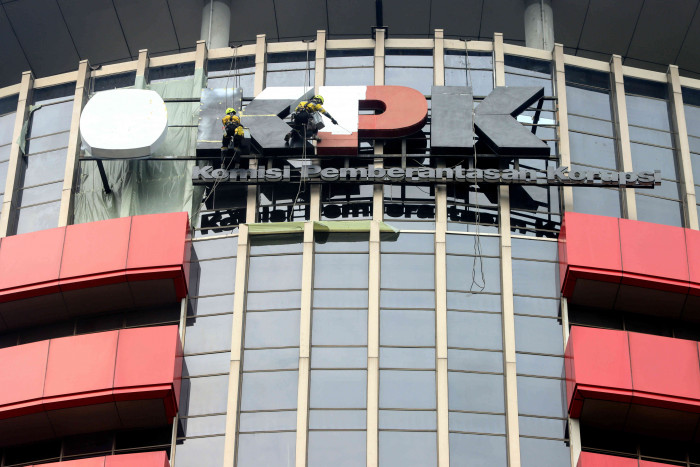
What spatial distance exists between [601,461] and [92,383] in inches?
723

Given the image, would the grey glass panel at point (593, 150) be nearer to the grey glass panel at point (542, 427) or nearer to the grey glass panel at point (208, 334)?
the grey glass panel at point (542, 427)

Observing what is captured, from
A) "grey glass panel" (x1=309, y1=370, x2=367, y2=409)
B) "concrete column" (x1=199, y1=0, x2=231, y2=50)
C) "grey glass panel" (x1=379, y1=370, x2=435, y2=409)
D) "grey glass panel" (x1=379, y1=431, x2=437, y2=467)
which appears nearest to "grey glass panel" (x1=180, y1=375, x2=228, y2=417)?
"grey glass panel" (x1=309, y1=370, x2=367, y2=409)


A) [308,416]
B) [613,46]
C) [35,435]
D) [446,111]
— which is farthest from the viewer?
[613,46]

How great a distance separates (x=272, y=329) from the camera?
49312 mm

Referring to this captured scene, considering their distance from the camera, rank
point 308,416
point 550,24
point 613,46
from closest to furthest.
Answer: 1. point 308,416
2. point 550,24
3. point 613,46

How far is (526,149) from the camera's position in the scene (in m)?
53.1

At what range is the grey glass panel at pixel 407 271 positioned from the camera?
50.2 meters

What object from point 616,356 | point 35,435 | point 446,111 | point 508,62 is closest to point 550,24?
point 508,62

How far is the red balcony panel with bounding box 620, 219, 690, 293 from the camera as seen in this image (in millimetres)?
50031

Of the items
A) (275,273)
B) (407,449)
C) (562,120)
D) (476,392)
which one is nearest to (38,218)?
(275,273)

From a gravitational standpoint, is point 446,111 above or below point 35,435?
above

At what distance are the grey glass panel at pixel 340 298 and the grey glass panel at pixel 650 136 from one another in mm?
14374

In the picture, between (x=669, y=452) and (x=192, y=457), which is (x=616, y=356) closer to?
(x=669, y=452)

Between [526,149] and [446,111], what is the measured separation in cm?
366
